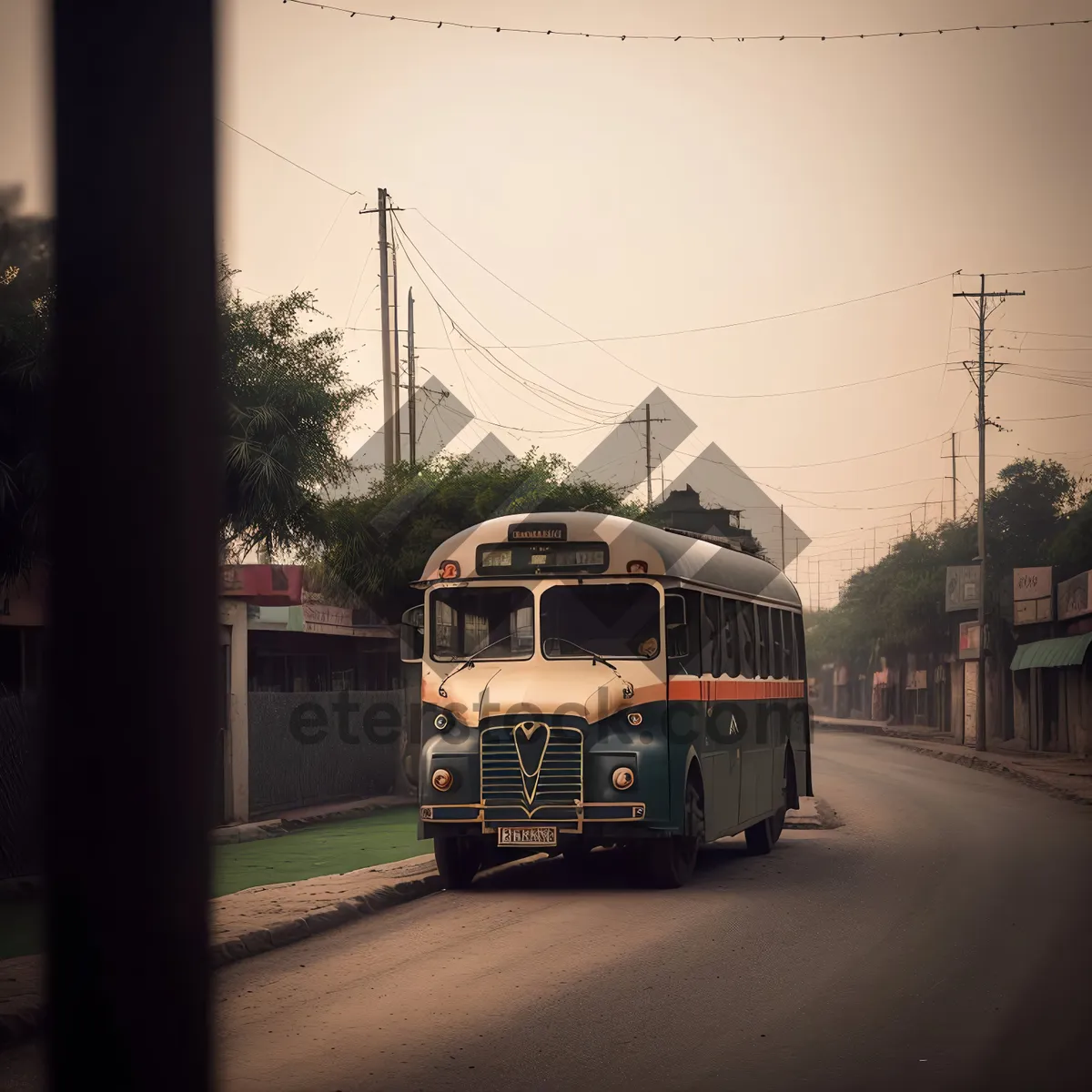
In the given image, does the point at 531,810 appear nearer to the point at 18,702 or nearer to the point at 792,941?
the point at 792,941

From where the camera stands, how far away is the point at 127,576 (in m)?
3.80

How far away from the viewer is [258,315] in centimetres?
2434

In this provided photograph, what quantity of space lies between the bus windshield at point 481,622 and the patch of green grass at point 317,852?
308 centimetres

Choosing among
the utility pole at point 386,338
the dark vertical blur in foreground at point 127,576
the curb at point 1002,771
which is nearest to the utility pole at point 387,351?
the utility pole at point 386,338

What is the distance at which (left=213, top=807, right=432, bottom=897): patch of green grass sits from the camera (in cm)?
1741

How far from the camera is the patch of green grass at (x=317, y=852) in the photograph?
17.4 metres

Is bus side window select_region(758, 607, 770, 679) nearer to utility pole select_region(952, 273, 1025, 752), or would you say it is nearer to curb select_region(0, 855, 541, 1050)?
curb select_region(0, 855, 541, 1050)

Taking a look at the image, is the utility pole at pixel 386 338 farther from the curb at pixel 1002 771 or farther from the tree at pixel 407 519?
the curb at pixel 1002 771

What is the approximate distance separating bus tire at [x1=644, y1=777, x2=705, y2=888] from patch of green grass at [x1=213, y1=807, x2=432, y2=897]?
159 inches

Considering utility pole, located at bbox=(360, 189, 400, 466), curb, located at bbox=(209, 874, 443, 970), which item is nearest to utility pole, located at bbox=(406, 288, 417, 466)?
utility pole, located at bbox=(360, 189, 400, 466)

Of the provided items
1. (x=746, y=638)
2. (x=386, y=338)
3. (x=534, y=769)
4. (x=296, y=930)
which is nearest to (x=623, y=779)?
(x=534, y=769)

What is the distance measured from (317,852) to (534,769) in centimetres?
657

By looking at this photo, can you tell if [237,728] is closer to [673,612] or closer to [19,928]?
[673,612]

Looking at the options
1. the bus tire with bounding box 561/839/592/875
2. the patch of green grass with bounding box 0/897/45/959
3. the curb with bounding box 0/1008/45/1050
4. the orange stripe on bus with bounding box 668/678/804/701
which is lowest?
the bus tire with bounding box 561/839/592/875
